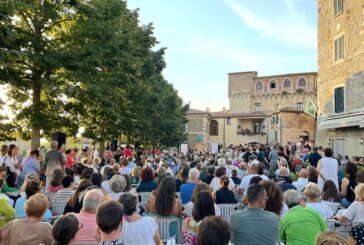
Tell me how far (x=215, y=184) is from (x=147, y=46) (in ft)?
71.4

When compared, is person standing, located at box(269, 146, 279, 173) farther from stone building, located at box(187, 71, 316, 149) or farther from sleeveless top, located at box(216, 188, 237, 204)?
stone building, located at box(187, 71, 316, 149)

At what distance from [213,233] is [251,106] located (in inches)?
2679

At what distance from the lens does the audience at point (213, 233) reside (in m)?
3.13

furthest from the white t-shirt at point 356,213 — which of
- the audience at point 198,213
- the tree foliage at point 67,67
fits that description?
the tree foliage at point 67,67

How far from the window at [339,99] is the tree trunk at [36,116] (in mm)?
17117

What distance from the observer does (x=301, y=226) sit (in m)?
4.72

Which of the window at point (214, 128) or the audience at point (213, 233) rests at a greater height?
the window at point (214, 128)

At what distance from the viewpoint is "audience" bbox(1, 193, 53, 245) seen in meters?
4.39

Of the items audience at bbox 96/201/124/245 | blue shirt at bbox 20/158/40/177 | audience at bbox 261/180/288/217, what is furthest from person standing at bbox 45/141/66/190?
audience at bbox 96/201/124/245

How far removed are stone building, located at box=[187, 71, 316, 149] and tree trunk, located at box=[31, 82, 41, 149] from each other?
1821 inches

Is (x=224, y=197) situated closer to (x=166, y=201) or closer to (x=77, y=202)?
(x=166, y=201)

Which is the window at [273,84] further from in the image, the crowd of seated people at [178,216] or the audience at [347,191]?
the crowd of seated people at [178,216]

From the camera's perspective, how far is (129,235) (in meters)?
4.44

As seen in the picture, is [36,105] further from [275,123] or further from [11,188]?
[275,123]
